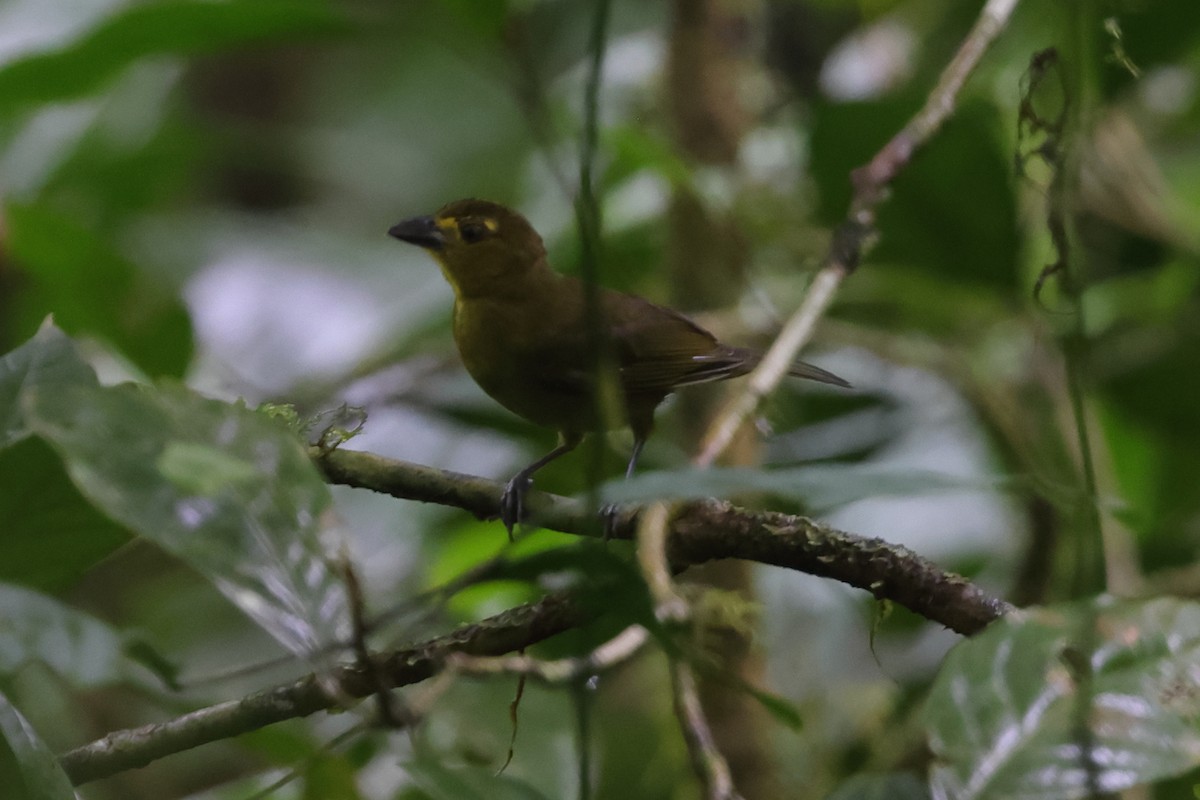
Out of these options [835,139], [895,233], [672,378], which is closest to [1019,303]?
[895,233]

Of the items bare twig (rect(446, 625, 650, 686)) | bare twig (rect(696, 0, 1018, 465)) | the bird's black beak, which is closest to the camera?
bare twig (rect(446, 625, 650, 686))

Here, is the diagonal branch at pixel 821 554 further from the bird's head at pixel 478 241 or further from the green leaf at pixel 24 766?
the bird's head at pixel 478 241

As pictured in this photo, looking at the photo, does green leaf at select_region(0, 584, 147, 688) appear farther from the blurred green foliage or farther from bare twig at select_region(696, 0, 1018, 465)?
bare twig at select_region(696, 0, 1018, 465)

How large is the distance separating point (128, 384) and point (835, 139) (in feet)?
5.00

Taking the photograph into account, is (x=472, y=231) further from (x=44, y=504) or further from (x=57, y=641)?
(x=57, y=641)

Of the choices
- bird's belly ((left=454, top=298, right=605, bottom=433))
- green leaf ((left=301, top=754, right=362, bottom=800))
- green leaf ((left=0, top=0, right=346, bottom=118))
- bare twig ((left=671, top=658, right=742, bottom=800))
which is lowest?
green leaf ((left=301, top=754, right=362, bottom=800))

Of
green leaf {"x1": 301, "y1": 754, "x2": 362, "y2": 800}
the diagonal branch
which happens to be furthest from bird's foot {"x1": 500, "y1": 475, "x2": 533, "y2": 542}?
green leaf {"x1": 301, "y1": 754, "x2": 362, "y2": 800}

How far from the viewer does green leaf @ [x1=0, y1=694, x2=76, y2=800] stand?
2.53 feet

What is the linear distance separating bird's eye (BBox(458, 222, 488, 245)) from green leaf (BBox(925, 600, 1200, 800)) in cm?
125

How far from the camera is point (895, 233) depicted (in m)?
2.22

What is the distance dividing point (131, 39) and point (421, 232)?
0.60 m

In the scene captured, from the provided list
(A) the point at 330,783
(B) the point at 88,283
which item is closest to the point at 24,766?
(A) the point at 330,783

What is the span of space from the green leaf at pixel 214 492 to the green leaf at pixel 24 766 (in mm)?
160

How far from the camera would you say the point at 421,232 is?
196cm
